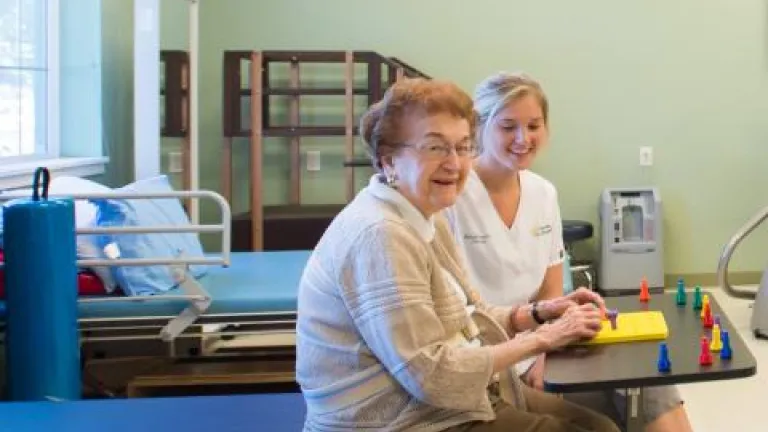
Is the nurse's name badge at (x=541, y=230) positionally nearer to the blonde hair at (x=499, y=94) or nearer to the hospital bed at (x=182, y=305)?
the blonde hair at (x=499, y=94)

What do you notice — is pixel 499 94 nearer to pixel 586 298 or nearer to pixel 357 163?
pixel 586 298

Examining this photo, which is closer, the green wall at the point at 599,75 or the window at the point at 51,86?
the window at the point at 51,86

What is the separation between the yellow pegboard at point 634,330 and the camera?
1788mm

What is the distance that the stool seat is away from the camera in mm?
5441

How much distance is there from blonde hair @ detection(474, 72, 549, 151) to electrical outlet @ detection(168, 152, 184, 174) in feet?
12.0

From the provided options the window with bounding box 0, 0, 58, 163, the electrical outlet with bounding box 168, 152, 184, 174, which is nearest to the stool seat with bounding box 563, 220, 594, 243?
the electrical outlet with bounding box 168, 152, 184, 174

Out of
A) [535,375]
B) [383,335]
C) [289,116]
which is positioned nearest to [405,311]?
[383,335]

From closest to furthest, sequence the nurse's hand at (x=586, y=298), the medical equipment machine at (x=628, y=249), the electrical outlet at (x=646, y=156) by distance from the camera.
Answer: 1. the nurse's hand at (x=586, y=298)
2. the medical equipment machine at (x=628, y=249)
3. the electrical outlet at (x=646, y=156)

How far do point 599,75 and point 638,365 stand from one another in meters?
4.45

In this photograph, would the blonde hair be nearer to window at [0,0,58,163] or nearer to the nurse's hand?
the nurse's hand

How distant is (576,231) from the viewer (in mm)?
5449

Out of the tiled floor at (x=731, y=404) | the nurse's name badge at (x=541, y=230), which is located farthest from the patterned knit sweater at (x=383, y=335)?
the tiled floor at (x=731, y=404)

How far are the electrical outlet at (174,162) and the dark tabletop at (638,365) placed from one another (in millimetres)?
4200

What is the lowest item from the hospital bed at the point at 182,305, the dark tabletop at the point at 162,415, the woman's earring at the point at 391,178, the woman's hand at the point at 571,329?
the dark tabletop at the point at 162,415
